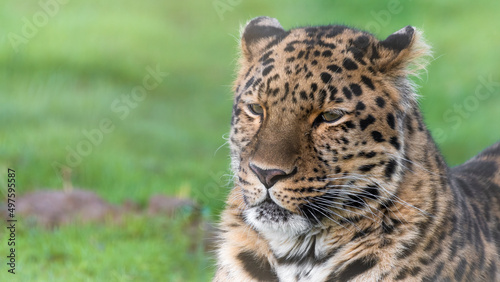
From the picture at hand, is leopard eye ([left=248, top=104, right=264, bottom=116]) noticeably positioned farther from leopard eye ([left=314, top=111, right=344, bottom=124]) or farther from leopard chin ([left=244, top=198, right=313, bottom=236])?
leopard chin ([left=244, top=198, right=313, bottom=236])

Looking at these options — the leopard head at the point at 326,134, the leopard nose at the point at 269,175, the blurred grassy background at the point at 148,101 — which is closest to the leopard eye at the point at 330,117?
the leopard head at the point at 326,134

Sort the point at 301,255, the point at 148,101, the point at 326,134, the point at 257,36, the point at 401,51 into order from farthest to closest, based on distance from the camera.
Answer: the point at 148,101
the point at 257,36
the point at 301,255
the point at 401,51
the point at 326,134

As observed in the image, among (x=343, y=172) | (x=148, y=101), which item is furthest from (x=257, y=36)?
(x=148, y=101)

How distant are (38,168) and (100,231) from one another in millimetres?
1894

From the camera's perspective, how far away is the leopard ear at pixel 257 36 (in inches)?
227

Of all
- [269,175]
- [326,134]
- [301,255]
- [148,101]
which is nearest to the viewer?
[269,175]

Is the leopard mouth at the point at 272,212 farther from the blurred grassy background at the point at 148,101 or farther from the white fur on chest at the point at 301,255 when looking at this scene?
the blurred grassy background at the point at 148,101

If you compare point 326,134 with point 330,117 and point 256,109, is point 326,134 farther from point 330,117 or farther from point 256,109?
point 256,109

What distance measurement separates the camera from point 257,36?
586 centimetres

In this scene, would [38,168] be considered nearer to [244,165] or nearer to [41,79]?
[41,79]

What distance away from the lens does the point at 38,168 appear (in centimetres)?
1060

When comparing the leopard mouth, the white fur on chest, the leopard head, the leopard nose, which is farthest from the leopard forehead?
the white fur on chest

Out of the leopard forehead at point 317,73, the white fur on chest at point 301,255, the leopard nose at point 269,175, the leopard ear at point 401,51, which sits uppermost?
the leopard ear at point 401,51

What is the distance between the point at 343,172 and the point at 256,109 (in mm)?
742
